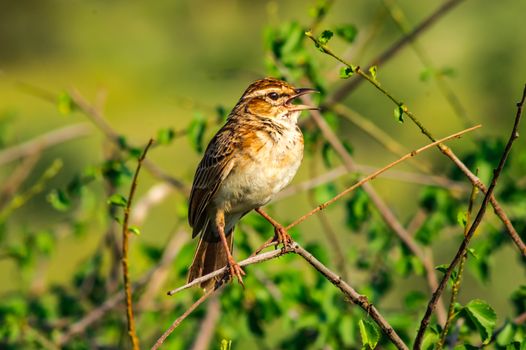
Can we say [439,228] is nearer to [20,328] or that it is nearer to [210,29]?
[20,328]

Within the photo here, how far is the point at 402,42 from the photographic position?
511 cm

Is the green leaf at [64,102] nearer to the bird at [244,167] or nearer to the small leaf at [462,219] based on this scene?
the bird at [244,167]

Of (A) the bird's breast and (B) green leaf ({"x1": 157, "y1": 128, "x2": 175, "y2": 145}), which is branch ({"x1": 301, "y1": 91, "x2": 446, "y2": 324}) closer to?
(A) the bird's breast

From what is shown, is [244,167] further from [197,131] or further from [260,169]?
[197,131]

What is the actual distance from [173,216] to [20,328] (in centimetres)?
440

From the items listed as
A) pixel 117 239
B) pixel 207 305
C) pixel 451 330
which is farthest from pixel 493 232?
pixel 117 239

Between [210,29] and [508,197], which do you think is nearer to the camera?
[508,197]

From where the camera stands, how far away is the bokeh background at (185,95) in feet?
20.1

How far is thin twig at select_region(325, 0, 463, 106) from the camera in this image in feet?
16.3

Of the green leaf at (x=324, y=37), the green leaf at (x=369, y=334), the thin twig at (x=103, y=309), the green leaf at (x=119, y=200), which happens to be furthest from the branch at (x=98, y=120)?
the green leaf at (x=369, y=334)

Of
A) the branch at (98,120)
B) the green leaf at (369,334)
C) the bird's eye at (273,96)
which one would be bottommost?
the green leaf at (369,334)

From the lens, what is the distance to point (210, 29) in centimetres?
1438

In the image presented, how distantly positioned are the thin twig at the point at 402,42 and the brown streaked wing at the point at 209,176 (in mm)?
830

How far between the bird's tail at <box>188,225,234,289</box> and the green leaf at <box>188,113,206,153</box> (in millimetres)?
399
